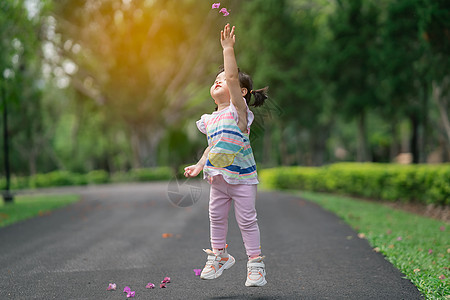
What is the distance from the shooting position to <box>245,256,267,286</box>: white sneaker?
397 centimetres

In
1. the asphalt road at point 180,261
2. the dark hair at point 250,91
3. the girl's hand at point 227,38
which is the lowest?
the asphalt road at point 180,261

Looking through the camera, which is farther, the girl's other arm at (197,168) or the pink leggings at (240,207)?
the girl's other arm at (197,168)

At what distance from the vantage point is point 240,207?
4105 mm

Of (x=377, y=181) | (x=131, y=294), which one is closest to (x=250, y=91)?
(x=131, y=294)

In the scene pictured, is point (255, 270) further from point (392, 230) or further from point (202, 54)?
point (202, 54)

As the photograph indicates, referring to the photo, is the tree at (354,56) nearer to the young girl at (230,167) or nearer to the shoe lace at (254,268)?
the young girl at (230,167)

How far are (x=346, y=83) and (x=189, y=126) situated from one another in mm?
28302

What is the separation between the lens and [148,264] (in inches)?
217

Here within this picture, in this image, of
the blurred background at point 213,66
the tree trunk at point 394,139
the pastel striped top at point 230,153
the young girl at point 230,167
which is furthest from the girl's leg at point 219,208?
the tree trunk at point 394,139

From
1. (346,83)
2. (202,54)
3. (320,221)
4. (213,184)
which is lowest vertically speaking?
(320,221)

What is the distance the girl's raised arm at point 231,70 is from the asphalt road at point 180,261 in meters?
0.99

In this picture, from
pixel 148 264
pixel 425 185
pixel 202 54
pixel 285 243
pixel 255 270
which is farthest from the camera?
pixel 202 54

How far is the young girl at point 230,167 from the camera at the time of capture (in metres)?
3.99

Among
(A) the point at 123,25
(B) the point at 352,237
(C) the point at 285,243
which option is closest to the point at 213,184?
(C) the point at 285,243
